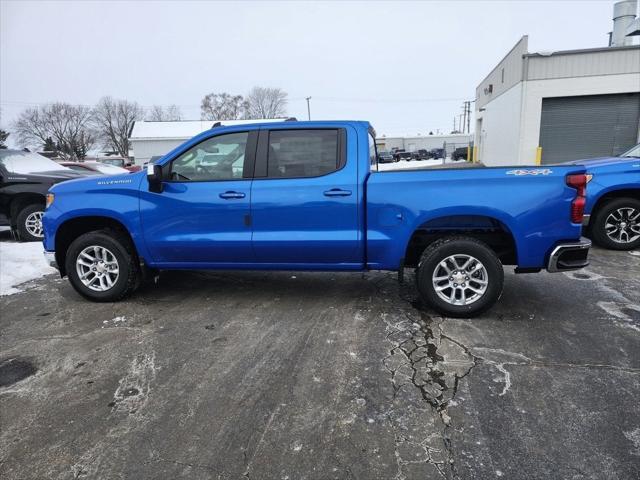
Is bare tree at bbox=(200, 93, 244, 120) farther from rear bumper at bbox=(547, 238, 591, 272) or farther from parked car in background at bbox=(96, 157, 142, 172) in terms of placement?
rear bumper at bbox=(547, 238, 591, 272)

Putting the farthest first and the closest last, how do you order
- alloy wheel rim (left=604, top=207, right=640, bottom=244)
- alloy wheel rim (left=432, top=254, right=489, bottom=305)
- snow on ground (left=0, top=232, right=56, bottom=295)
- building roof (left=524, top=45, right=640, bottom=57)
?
1. building roof (left=524, top=45, right=640, bottom=57)
2. alloy wheel rim (left=604, top=207, right=640, bottom=244)
3. snow on ground (left=0, top=232, right=56, bottom=295)
4. alloy wheel rim (left=432, top=254, right=489, bottom=305)

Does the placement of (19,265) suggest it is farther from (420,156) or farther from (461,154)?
(420,156)

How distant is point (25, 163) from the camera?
372 inches

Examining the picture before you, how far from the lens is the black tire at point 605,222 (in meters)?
7.02

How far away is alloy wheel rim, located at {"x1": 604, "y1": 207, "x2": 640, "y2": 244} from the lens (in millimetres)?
7078

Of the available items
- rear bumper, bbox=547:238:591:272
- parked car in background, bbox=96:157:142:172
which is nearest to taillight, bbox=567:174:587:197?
rear bumper, bbox=547:238:591:272

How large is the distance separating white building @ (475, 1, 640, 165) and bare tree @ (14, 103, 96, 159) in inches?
3294

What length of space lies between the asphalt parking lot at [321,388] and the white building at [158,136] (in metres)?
43.6

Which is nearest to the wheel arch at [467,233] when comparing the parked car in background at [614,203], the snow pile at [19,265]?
the parked car in background at [614,203]

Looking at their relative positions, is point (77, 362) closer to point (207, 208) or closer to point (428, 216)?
point (207, 208)

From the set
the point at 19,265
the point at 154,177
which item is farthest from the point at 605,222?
the point at 19,265

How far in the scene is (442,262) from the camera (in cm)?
439

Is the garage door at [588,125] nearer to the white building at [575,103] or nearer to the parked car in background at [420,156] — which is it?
the white building at [575,103]

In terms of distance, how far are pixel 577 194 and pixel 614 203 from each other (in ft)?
11.6
